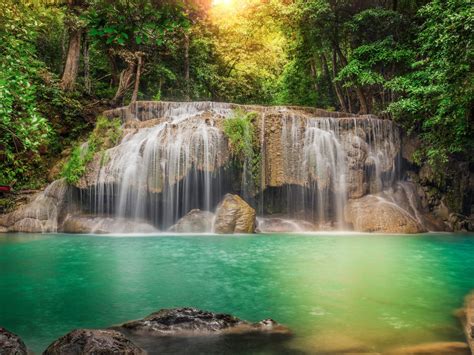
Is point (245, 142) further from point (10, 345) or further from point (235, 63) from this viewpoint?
point (235, 63)

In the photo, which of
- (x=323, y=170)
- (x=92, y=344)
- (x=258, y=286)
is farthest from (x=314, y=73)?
(x=92, y=344)

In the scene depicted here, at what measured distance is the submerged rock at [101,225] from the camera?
14133 millimetres

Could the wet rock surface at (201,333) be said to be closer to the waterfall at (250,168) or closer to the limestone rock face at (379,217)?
the waterfall at (250,168)

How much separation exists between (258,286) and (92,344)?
3.64 meters

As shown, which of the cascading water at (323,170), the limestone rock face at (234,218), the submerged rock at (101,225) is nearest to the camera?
the limestone rock face at (234,218)

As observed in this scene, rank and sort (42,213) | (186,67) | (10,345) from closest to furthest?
(10,345)
(42,213)
(186,67)

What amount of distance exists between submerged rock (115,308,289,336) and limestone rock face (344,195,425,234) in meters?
10.8

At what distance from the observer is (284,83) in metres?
29.0

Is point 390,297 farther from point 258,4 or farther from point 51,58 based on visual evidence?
point 51,58

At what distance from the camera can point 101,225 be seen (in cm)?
1429

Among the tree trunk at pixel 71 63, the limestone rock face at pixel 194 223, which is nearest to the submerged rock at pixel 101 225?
the limestone rock face at pixel 194 223

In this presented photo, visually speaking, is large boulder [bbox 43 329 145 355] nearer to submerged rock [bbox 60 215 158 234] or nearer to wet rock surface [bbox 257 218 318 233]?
submerged rock [bbox 60 215 158 234]

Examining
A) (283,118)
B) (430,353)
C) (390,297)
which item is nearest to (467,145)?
(283,118)

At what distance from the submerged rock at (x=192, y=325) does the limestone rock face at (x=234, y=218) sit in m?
9.34
